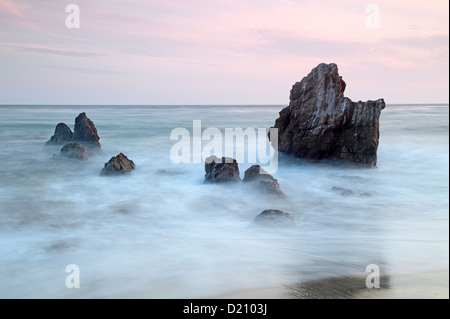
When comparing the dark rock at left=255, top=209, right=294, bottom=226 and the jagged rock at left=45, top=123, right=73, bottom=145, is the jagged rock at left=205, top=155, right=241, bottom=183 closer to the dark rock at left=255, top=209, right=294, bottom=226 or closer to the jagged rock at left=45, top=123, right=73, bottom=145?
the dark rock at left=255, top=209, right=294, bottom=226

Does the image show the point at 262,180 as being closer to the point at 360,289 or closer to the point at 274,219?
the point at 274,219

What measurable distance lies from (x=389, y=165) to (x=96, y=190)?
961cm

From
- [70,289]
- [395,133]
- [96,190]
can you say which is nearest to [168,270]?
[70,289]

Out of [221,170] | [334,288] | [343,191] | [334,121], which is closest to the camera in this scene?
[334,288]

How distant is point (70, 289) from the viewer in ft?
16.7

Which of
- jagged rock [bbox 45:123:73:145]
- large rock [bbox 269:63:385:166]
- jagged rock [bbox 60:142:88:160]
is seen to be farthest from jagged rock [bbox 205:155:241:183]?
jagged rock [bbox 45:123:73:145]

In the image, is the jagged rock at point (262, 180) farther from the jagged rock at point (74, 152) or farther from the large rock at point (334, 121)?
the jagged rock at point (74, 152)

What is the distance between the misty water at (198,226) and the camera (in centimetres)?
534

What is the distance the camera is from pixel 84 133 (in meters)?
15.6

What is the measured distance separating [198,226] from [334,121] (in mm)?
6730

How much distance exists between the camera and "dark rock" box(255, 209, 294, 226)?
7492 mm

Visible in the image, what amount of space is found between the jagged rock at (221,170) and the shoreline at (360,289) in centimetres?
547

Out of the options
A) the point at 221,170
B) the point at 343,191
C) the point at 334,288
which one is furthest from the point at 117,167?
the point at 334,288

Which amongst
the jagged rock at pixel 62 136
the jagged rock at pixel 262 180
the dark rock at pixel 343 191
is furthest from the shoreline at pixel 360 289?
the jagged rock at pixel 62 136
